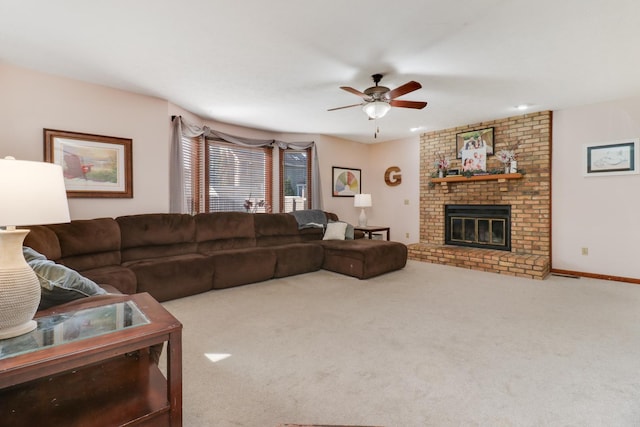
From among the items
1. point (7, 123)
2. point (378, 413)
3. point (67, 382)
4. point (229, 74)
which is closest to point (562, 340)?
point (378, 413)

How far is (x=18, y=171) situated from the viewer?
46.9 inches

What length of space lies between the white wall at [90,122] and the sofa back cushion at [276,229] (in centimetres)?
133

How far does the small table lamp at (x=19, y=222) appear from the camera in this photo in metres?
1.15

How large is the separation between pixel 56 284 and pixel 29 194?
584mm

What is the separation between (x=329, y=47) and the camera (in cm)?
270

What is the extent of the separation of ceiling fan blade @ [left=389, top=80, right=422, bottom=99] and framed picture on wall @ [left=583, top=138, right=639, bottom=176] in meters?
3.19

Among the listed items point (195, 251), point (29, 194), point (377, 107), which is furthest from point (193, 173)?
point (29, 194)

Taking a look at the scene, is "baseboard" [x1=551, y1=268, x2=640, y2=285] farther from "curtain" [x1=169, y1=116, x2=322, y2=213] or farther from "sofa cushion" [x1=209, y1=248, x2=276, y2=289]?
"curtain" [x1=169, y1=116, x2=322, y2=213]

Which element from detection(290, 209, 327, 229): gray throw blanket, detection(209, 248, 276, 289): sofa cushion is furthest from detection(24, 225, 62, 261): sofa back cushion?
detection(290, 209, 327, 229): gray throw blanket

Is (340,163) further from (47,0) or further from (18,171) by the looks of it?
(18,171)

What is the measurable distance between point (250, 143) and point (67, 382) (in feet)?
14.7

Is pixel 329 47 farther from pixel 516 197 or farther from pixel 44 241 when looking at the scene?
pixel 516 197

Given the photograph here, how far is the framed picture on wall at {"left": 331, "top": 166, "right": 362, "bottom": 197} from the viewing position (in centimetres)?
645

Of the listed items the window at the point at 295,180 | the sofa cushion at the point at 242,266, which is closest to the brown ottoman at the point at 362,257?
the sofa cushion at the point at 242,266
